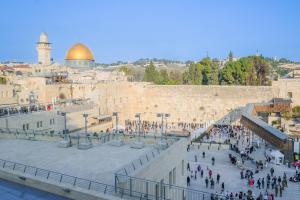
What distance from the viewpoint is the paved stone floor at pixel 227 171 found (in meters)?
16.4

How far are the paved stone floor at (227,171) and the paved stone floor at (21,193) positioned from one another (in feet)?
35.2

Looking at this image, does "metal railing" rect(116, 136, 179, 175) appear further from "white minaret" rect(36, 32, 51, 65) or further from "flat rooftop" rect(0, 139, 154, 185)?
"white minaret" rect(36, 32, 51, 65)

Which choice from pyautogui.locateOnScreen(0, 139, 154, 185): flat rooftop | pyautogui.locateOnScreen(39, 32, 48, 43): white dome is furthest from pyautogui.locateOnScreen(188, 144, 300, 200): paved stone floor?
pyautogui.locateOnScreen(39, 32, 48, 43): white dome

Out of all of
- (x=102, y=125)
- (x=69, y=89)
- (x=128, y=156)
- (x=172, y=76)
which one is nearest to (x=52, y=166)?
(x=128, y=156)

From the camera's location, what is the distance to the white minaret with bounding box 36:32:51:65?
167ft

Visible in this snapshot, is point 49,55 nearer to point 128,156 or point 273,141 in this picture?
point 273,141

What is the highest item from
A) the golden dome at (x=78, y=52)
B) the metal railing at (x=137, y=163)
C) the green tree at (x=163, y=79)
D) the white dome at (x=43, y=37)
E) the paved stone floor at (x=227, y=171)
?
the white dome at (x=43, y=37)

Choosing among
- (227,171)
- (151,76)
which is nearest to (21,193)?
(227,171)

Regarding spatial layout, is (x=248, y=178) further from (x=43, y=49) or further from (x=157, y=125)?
(x=43, y=49)

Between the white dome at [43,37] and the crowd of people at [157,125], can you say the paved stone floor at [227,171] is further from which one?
the white dome at [43,37]

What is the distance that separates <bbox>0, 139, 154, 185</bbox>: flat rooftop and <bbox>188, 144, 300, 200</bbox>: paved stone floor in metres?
6.69

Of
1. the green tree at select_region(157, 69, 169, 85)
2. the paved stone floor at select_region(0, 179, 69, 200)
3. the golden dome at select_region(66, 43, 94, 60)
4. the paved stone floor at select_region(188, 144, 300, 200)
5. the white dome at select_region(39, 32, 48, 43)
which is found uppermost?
the white dome at select_region(39, 32, 48, 43)

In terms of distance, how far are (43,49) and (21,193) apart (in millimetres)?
47044

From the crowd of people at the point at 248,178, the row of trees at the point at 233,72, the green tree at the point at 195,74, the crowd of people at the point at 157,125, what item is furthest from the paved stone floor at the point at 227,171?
the green tree at the point at 195,74
